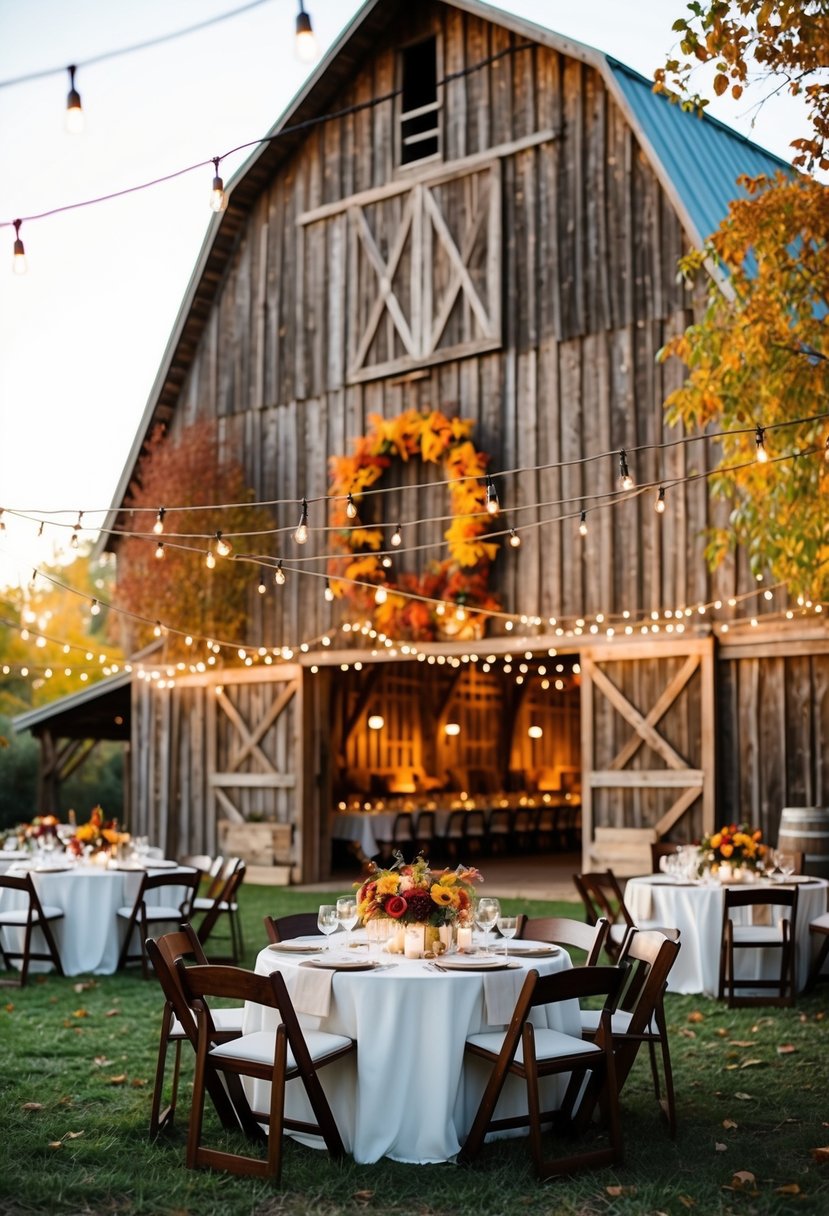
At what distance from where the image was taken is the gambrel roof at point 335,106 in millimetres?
13016

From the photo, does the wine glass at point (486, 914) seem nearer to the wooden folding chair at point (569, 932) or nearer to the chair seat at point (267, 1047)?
the wooden folding chair at point (569, 932)

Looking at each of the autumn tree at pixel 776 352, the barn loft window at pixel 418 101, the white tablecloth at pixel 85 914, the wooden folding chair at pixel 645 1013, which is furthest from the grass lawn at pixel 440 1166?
the barn loft window at pixel 418 101

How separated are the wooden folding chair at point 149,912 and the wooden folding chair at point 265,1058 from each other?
4113 mm

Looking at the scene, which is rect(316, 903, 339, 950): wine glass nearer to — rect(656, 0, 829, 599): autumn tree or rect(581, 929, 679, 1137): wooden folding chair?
rect(581, 929, 679, 1137): wooden folding chair

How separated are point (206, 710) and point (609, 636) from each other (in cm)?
604

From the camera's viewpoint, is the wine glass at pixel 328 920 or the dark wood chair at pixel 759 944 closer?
the wine glass at pixel 328 920

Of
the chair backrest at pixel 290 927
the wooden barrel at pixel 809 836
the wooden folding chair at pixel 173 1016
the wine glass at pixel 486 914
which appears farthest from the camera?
the wooden barrel at pixel 809 836

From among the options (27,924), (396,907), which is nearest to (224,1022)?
(396,907)

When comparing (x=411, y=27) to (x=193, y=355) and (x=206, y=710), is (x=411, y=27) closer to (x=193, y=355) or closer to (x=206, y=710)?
(x=193, y=355)

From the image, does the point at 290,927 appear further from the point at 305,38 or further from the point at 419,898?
the point at 305,38

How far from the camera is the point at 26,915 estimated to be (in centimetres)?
948

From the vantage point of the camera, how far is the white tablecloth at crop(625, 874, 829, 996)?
28.9 ft

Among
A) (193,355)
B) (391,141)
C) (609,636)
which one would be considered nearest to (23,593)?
(193,355)

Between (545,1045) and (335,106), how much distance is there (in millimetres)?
13614
